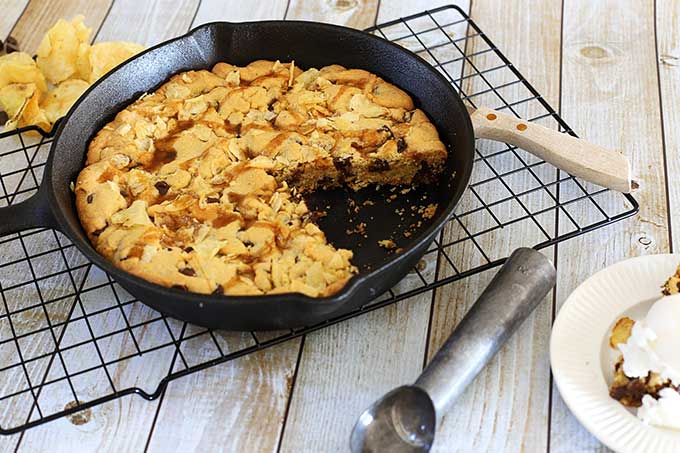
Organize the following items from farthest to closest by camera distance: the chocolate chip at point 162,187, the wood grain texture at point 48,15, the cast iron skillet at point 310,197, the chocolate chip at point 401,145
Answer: the wood grain texture at point 48,15
the chocolate chip at point 401,145
the chocolate chip at point 162,187
the cast iron skillet at point 310,197

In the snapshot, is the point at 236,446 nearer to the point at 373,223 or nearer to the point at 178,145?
the point at 373,223

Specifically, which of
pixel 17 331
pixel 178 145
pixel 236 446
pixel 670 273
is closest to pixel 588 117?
pixel 670 273

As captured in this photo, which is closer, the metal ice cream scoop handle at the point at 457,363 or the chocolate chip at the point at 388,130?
the metal ice cream scoop handle at the point at 457,363

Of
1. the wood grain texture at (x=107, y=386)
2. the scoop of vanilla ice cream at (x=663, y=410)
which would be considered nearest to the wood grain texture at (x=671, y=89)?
the scoop of vanilla ice cream at (x=663, y=410)

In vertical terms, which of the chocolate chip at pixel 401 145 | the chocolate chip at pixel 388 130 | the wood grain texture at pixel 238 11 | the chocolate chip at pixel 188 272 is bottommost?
the wood grain texture at pixel 238 11

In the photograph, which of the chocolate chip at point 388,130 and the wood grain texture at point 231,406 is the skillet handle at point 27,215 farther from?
the chocolate chip at point 388,130

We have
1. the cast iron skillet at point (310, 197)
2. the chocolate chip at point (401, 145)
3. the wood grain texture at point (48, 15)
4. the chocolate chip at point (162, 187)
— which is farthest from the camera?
the wood grain texture at point (48, 15)

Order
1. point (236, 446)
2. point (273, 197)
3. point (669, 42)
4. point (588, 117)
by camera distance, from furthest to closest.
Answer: point (669, 42) → point (588, 117) → point (273, 197) → point (236, 446)
